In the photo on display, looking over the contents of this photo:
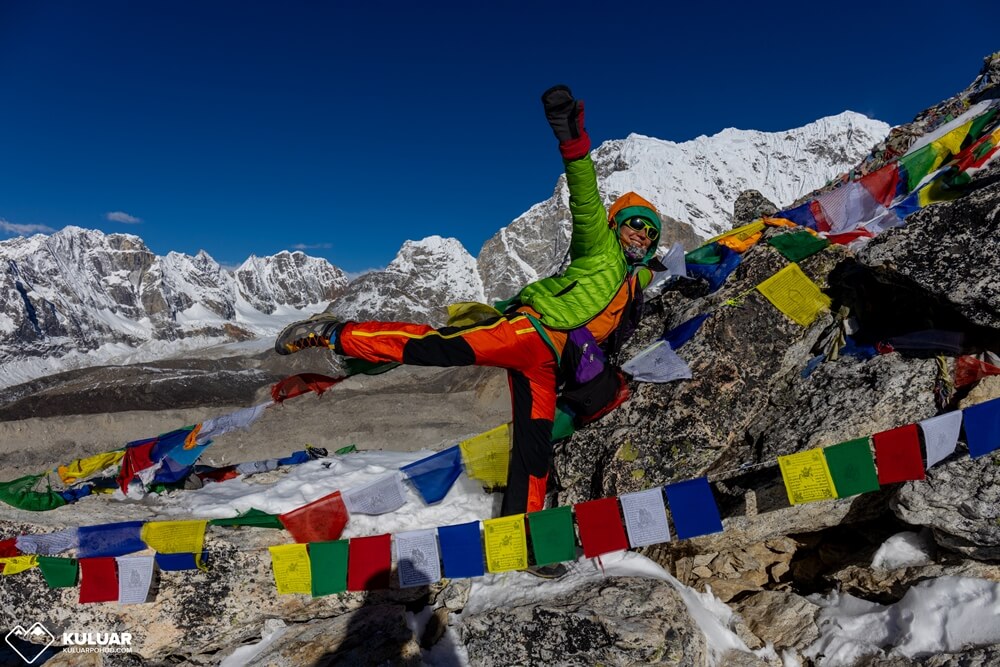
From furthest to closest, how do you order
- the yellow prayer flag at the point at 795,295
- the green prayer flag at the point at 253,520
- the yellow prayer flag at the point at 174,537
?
the yellow prayer flag at the point at 795,295
the green prayer flag at the point at 253,520
the yellow prayer flag at the point at 174,537

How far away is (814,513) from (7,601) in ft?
27.4

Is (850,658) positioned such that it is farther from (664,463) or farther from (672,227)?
(672,227)

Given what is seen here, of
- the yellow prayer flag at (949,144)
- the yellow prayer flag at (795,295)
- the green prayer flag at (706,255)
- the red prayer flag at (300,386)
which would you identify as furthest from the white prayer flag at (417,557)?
the yellow prayer flag at (949,144)

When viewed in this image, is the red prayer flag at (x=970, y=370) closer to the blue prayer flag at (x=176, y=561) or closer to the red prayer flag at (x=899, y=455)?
the red prayer flag at (x=899, y=455)

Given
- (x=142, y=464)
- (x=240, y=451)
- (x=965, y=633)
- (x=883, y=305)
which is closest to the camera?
(x=965, y=633)

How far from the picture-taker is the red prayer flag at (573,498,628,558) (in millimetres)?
5227

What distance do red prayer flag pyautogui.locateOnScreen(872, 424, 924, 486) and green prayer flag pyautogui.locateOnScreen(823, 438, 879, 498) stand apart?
0.09 m

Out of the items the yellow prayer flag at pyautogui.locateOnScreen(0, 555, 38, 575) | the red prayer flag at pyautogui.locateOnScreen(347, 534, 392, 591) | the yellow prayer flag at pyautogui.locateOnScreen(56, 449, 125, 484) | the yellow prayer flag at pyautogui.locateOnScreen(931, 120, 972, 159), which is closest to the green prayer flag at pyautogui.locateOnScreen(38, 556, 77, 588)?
the yellow prayer flag at pyautogui.locateOnScreen(0, 555, 38, 575)

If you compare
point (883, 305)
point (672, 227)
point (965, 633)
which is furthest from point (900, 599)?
point (672, 227)

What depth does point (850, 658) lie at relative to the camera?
4.48m

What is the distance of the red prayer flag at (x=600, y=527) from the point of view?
5227mm

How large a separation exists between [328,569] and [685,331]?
4899 mm

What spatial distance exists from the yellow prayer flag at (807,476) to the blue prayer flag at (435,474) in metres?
3.55

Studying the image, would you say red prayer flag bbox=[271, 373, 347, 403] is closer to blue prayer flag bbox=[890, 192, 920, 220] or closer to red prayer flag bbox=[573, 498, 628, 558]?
red prayer flag bbox=[573, 498, 628, 558]
